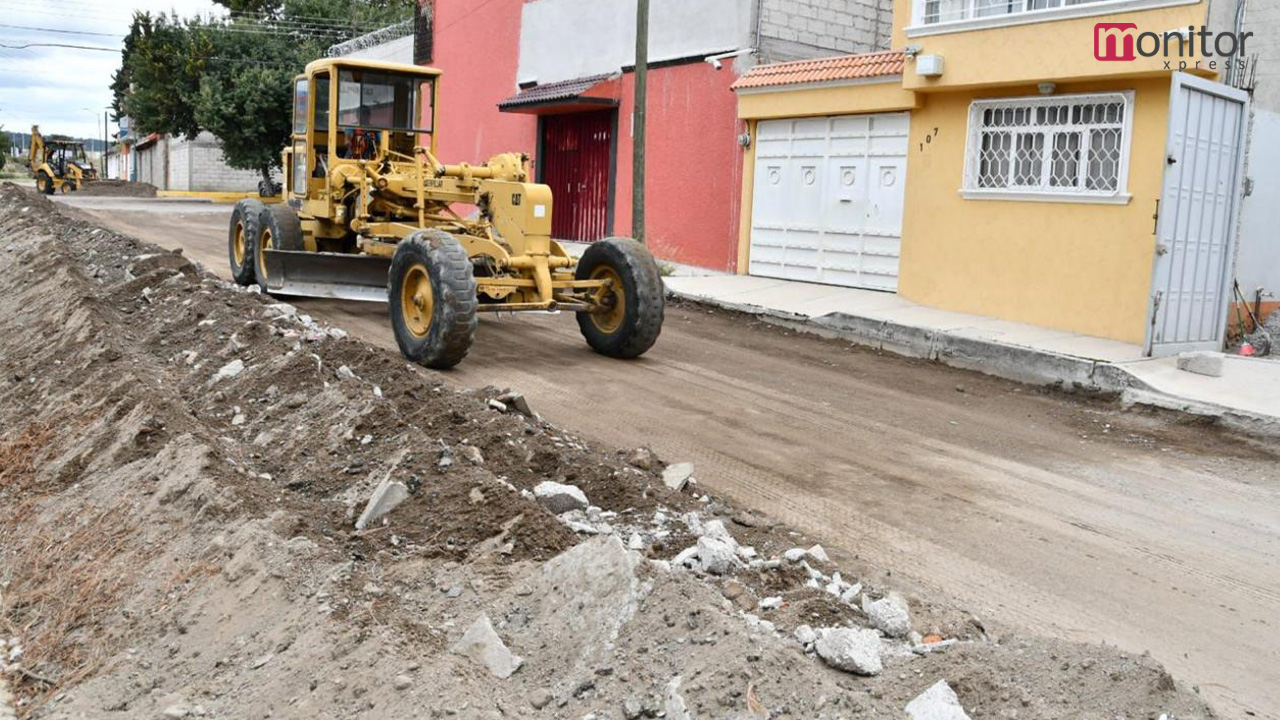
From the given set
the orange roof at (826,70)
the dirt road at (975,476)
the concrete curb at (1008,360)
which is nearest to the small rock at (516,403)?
the dirt road at (975,476)

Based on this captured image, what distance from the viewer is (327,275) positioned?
39.9 ft

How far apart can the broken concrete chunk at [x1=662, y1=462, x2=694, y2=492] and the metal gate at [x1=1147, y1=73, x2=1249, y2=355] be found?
6803mm

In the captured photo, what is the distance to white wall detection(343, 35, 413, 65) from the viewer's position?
3069 centimetres

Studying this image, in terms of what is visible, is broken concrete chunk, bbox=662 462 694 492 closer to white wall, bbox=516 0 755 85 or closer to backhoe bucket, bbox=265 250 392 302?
backhoe bucket, bbox=265 250 392 302

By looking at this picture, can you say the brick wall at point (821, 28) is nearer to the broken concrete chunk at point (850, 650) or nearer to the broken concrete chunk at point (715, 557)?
the broken concrete chunk at point (715, 557)

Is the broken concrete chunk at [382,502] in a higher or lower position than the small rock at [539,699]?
higher

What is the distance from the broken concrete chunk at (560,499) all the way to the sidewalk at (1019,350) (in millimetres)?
6218

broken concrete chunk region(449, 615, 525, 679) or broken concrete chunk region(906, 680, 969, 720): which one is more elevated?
broken concrete chunk region(906, 680, 969, 720)

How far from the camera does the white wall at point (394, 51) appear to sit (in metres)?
30.7

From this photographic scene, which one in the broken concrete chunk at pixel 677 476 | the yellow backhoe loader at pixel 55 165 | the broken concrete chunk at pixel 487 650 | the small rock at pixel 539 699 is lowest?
the small rock at pixel 539 699

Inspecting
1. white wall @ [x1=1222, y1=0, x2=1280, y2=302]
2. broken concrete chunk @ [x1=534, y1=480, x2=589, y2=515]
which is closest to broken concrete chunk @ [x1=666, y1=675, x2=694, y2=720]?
broken concrete chunk @ [x1=534, y1=480, x2=589, y2=515]

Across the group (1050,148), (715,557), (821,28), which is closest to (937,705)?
(715,557)

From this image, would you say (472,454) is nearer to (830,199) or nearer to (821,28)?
(830,199)

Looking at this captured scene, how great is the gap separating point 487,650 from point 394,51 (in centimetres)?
2986
